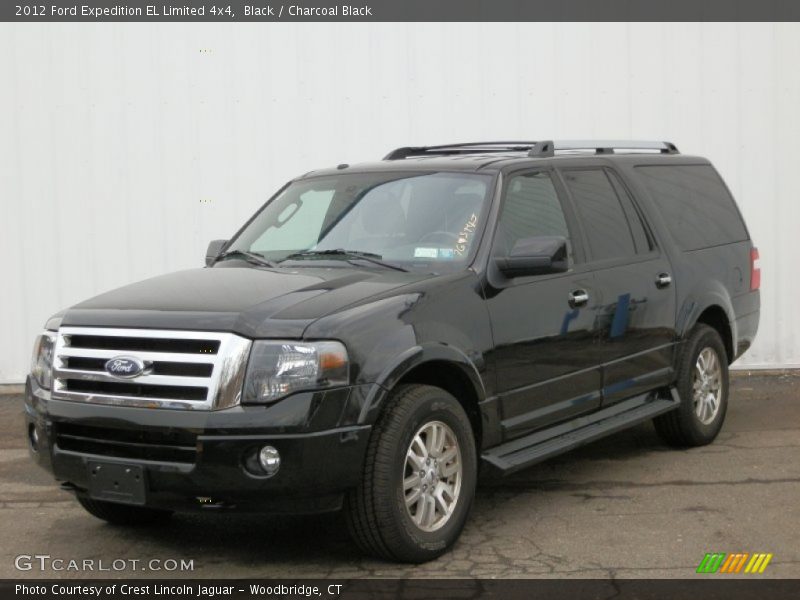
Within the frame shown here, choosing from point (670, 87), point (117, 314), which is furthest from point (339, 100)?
point (117, 314)

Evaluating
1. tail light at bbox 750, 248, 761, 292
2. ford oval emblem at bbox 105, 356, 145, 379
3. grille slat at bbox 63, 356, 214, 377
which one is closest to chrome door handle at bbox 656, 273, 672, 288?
tail light at bbox 750, 248, 761, 292

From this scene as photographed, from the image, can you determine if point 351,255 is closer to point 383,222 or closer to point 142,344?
point 383,222

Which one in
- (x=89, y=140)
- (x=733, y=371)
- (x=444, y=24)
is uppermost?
(x=444, y=24)

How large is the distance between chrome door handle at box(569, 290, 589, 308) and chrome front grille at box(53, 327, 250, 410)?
207cm

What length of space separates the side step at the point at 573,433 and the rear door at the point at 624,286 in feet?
0.32

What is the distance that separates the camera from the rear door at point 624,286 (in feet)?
22.8

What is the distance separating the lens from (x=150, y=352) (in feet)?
17.7

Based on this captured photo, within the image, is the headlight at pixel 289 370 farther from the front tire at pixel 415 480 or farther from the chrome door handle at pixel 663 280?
the chrome door handle at pixel 663 280

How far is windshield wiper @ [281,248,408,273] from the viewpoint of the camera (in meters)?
6.14

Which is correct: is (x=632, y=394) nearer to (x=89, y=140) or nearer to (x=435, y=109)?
(x=435, y=109)

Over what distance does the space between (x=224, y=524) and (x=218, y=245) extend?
1.59 metres

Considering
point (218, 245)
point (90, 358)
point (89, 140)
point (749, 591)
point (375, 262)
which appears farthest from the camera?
point (89, 140)

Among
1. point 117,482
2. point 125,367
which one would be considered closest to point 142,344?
point 125,367

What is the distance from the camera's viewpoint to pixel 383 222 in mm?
6492
